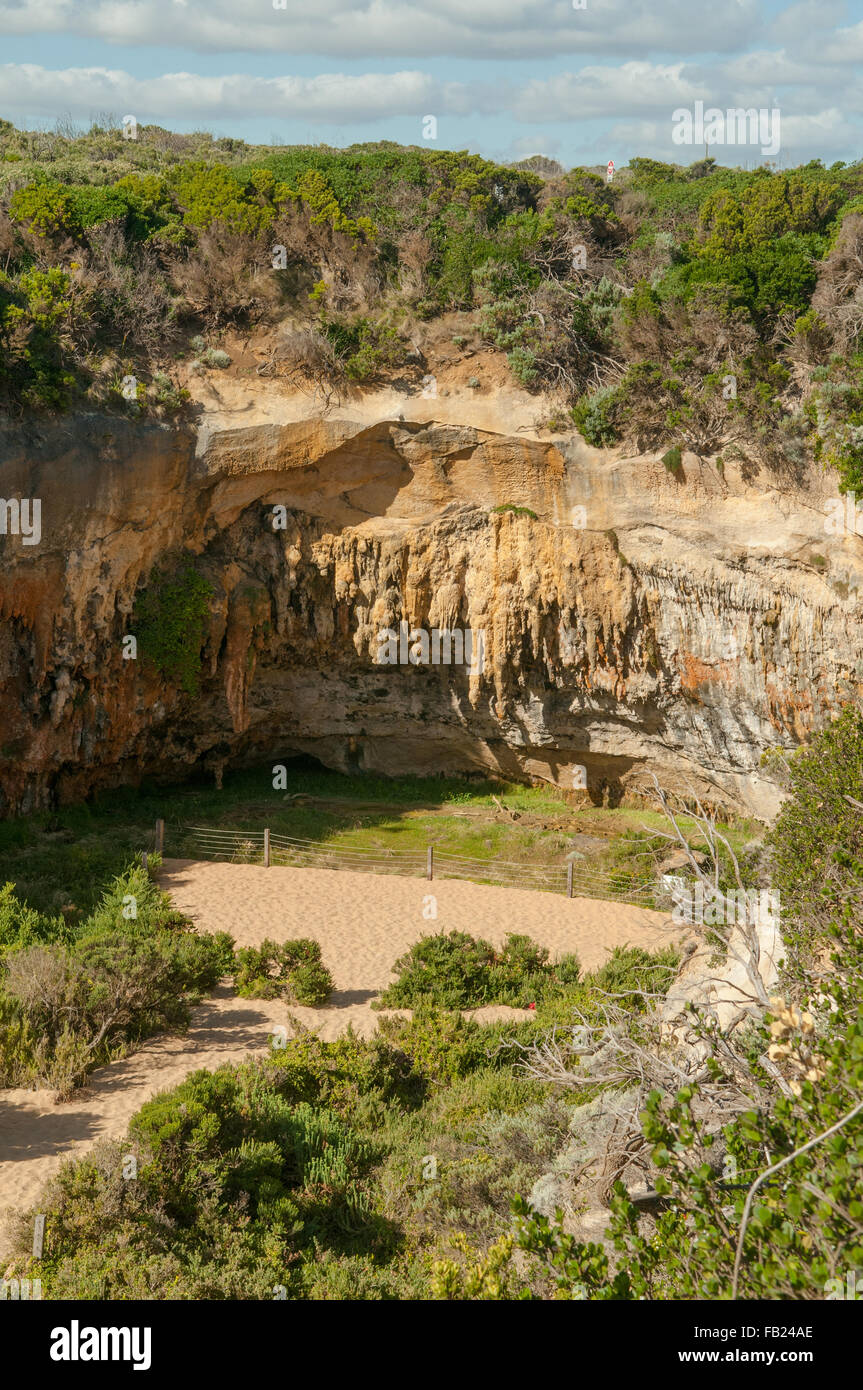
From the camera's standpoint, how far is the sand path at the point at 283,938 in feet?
33.3

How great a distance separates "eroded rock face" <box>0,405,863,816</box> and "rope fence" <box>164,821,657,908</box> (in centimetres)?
325

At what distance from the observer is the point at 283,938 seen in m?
15.9

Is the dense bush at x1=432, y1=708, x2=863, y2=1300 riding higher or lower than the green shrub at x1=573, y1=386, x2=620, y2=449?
lower

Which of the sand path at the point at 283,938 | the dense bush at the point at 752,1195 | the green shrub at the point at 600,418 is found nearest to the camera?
the dense bush at the point at 752,1195

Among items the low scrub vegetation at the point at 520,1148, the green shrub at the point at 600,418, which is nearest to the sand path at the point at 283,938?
the low scrub vegetation at the point at 520,1148

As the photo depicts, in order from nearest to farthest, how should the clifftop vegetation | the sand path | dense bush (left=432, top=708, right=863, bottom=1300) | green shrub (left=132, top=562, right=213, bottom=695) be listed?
dense bush (left=432, top=708, right=863, bottom=1300) < the sand path < the clifftop vegetation < green shrub (left=132, top=562, right=213, bottom=695)

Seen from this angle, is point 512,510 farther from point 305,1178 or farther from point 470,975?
point 305,1178

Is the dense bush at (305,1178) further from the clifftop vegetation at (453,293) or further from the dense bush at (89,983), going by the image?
the clifftop vegetation at (453,293)

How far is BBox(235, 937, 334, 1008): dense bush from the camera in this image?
13.6 m

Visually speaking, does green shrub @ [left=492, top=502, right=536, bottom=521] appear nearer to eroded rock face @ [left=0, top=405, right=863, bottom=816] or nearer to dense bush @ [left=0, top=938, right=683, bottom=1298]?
eroded rock face @ [left=0, top=405, right=863, bottom=816]

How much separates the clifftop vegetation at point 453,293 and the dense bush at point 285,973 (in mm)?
10739

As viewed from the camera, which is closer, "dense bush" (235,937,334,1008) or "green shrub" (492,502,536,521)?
"dense bush" (235,937,334,1008)

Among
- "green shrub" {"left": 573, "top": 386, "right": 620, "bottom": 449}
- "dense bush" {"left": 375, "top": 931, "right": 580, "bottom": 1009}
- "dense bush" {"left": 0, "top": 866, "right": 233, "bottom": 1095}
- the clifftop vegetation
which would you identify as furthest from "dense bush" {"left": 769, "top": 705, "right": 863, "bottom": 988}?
"green shrub" {"left": 573, "top": 386, "right": 620, "bottom": 449}

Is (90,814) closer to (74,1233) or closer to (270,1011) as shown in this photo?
(270,1011)
